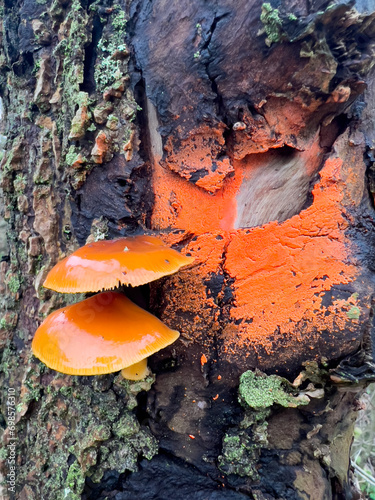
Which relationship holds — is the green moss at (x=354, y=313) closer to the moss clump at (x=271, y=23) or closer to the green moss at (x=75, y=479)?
the moss clump at (x=271, y=23)

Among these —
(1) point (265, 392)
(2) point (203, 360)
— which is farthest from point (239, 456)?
(2) point (203, 360)

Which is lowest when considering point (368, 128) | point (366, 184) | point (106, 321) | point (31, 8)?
point (106, 321)

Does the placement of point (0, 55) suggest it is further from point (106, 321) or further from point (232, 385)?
point (232, 385)

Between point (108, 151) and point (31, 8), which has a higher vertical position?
point (31, 8)

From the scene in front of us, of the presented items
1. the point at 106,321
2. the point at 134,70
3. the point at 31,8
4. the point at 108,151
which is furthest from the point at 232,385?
the point at 31,8

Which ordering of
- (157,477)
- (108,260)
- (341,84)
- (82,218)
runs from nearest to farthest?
(108,260) → (341,84) → (157,477) → (82,218)

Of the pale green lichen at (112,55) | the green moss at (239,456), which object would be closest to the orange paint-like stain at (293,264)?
the green moss at (239,456)

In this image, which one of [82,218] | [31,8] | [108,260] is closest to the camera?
[108,260]

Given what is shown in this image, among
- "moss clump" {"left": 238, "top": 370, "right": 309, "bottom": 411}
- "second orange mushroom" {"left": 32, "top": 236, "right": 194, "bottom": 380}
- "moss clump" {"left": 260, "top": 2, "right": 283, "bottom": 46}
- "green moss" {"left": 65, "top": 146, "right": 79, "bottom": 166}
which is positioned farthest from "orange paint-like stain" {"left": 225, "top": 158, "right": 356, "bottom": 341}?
"green moss" {"left": 65, "top": 146, "right": 79, "bottom": 166}
